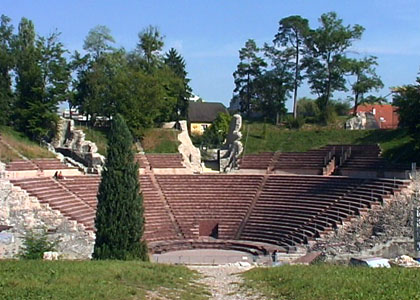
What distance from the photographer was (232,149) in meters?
43.8

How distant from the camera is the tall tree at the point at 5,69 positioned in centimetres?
4356

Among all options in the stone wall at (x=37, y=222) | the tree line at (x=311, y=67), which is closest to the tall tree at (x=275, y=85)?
the tree line at (x=311, y=67)

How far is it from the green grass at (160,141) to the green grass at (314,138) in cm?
533

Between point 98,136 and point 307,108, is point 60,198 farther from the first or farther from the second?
point 307,108

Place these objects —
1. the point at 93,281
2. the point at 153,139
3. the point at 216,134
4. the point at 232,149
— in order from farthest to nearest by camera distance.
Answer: the point at 216,134
the point at 153,139
the point at 232,149
the point at 93,281

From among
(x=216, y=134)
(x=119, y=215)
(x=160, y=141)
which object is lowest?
(x=119, y=215)

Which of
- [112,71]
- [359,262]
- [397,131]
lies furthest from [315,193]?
[112,71]

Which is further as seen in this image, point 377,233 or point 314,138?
point 314,138

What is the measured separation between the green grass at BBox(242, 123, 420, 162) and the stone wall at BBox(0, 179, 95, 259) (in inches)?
675

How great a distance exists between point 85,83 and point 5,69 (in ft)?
21.7

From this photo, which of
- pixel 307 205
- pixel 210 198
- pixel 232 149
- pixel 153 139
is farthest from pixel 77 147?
pixel 307 205

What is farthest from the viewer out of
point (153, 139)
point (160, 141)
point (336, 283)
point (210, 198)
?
point (153, 139)

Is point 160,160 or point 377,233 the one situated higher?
point 160,160

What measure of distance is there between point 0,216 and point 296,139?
2237 cm
